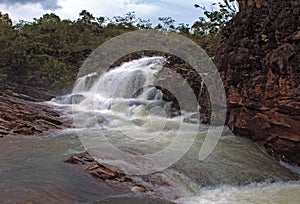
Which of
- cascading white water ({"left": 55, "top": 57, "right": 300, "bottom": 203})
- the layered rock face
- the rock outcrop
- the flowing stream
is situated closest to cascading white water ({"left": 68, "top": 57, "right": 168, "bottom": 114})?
cascading white water ({"left": 55, "top": 57, "right": 300, "bottom": 203})

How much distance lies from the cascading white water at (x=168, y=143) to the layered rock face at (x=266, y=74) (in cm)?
40

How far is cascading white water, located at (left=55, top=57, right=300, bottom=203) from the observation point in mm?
4617

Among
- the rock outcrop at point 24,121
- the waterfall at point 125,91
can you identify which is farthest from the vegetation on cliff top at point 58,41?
the rock outcrop at point 24,121

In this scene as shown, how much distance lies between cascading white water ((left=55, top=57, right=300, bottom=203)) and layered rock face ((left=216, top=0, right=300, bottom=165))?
404 mm

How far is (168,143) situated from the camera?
670cm

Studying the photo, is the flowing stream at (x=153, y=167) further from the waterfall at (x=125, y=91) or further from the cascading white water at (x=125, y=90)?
the cascading white water at (x=125, y=90)

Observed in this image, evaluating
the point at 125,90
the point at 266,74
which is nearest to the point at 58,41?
the point at 125,90

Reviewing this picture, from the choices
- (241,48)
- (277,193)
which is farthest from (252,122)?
(277,193)

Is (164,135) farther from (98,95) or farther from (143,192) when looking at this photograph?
(98,95)

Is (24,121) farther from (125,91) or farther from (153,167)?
(125,91)

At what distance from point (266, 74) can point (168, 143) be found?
2.35m

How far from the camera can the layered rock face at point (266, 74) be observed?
5.91 metres

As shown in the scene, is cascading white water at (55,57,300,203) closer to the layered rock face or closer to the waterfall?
the waterfall

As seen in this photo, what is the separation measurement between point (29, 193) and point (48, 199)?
10.2 inches
